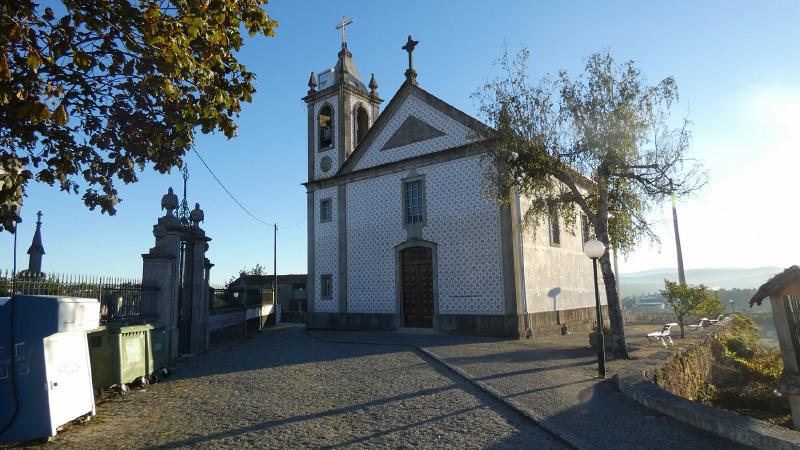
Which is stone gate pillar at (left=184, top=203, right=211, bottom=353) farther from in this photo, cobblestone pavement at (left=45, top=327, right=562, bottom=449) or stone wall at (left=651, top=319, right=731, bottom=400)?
stone wall at (left=651, top=319, right=731, bottom=400)

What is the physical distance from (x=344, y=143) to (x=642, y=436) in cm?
1749

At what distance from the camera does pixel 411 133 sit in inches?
734

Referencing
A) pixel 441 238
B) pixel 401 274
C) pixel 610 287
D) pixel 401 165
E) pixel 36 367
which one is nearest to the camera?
pixel 36 367

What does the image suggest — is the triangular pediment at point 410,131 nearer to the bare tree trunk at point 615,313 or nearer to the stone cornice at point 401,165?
the stone cornice at point 401,165

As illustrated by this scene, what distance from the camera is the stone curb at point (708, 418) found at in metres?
Answer: 4.77

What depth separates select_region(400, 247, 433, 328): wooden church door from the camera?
687 inches

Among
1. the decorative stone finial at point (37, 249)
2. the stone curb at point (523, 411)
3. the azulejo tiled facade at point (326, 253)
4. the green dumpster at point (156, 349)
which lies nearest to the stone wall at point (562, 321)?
the stone curb at point (523, 411)

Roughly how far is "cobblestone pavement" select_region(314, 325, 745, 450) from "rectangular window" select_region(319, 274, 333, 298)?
22.1 feet

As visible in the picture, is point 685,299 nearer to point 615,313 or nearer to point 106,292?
point 615,313

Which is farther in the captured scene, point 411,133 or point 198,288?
point 411,133

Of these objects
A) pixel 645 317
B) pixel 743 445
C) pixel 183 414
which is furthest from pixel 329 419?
pixel 645 317

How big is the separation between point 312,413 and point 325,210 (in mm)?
15097

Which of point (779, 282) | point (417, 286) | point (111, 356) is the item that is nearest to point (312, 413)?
point (111, 356)

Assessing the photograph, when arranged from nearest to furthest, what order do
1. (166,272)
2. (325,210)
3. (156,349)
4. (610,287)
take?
(156,349)
(610,287)
(166,272)
(325,210)
